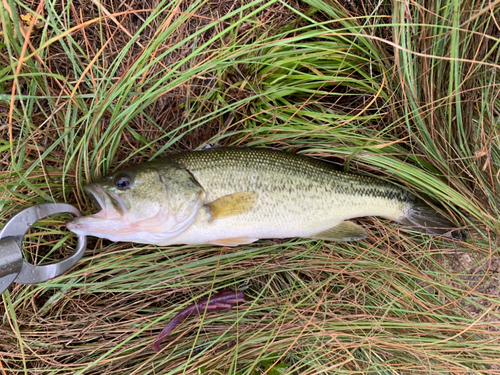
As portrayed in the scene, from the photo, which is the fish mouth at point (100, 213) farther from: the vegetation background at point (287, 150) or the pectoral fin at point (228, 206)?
the pectoral fin at point (228, 206)

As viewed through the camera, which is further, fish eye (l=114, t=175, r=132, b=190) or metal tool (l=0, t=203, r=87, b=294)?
fish eye (l=114, t=175, r=132, b=190)

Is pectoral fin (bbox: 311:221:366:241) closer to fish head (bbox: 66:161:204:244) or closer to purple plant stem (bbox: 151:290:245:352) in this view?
purple plant stem (bbox: 151:290:245:352)

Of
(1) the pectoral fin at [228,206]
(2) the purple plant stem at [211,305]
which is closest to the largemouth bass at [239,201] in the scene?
(1) the pectoral fin at [228,206]

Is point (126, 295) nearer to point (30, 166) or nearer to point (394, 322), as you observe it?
point (30, 166)

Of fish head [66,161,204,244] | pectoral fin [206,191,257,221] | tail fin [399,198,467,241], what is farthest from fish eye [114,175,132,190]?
tail fin [399,198,467,241]

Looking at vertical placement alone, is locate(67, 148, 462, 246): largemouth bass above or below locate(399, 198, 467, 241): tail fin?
above

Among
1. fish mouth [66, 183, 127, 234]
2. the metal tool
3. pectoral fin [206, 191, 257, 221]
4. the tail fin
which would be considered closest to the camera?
the metal tool

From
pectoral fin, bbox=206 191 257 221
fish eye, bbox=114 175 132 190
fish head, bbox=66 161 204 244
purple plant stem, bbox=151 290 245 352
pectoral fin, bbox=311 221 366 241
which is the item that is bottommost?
purple plant stem, bbox=151 290 245 352
